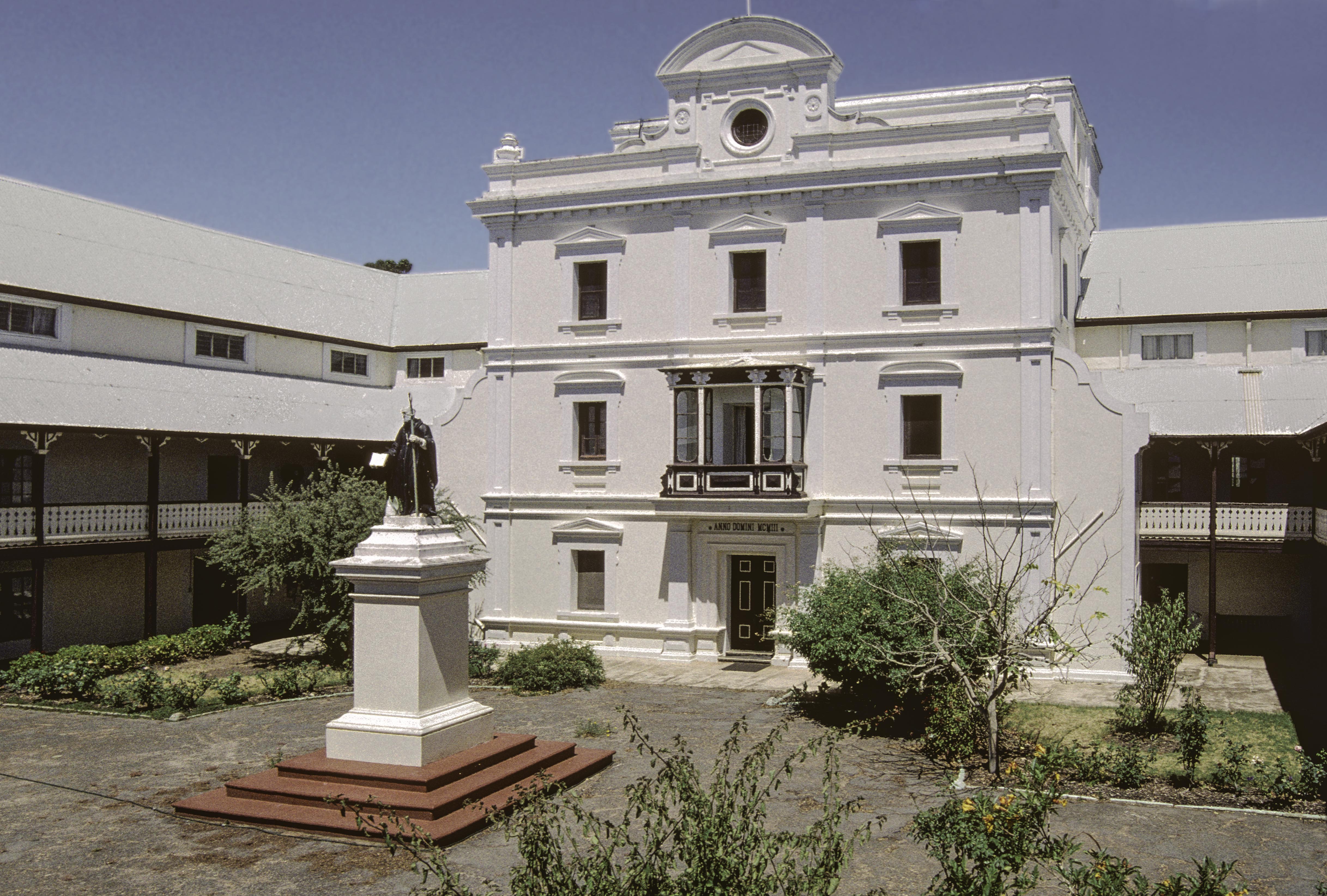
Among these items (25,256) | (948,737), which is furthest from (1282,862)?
(25,256)

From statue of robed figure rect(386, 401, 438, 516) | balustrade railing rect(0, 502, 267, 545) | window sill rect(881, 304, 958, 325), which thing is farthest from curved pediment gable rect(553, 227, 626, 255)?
statue of robed figure rect(386, 401, 438, 516)

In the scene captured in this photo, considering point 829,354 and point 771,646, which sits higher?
point 829,354

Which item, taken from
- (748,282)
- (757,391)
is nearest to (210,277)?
(748,282)

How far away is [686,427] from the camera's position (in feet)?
82.9

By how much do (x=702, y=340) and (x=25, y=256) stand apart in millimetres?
16699

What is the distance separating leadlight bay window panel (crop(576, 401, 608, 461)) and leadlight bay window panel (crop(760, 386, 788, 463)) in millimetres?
4164

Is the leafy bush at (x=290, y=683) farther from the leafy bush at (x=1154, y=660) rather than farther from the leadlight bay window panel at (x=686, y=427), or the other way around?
the leafy bush at (x=1154, y=660)

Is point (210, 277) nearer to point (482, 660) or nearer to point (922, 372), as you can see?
point (482, 660)

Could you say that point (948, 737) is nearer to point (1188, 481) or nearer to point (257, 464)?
point (1188, 481)

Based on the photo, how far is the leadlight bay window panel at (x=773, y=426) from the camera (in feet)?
79.9

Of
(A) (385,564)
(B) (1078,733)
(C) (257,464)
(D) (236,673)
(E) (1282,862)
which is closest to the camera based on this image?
(E) (1282,862)

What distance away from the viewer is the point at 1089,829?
468 inches

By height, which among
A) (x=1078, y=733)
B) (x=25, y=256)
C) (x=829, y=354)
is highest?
(x=25, y=256)

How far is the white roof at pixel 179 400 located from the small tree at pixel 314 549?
11.7 ft
